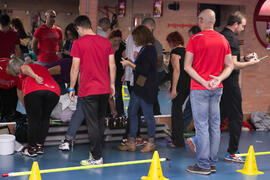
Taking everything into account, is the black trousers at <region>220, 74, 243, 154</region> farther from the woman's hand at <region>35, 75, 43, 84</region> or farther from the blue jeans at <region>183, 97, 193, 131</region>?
the woman's hand at <region>35, 75, 43, 84</region>

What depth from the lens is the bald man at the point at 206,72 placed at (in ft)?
13.5

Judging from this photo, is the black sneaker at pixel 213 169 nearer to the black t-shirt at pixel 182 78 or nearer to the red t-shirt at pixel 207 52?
the red t-shirt at pixel 207 52

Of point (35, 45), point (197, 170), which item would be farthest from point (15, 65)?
point (197, 170)

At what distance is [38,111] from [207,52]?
6.84 feet

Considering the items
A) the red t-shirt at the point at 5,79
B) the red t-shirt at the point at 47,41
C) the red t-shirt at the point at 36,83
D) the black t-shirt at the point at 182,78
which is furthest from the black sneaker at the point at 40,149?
the black t-shirt at the point at 182,78

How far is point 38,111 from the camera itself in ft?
15.6

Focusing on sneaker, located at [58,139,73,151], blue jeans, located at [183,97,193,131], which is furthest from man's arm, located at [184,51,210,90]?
sneaker, located at [58,139,73,151]

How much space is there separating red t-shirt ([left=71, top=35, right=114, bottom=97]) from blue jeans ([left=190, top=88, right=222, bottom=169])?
1.01 metres

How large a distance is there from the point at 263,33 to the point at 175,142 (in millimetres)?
3004

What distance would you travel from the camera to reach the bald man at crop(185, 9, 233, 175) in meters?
4.10

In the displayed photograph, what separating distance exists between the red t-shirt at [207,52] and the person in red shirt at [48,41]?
238 cm

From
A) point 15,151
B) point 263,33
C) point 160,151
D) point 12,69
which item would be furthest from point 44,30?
point 263,33

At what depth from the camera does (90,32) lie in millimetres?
4461

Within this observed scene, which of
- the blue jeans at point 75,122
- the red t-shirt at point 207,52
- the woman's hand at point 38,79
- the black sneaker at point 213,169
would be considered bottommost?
the black sneaker at point 213,169
